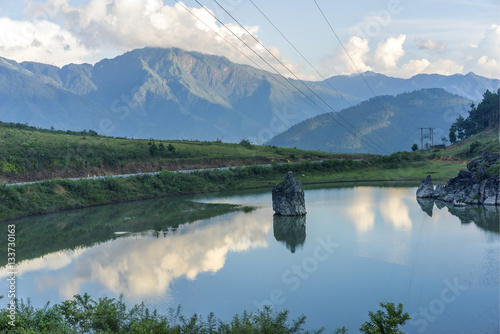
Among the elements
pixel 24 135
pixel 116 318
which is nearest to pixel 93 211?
pixel 24 135

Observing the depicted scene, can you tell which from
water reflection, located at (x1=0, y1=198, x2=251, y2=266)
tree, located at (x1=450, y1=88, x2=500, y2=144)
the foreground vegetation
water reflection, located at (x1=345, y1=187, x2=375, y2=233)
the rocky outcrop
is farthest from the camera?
tree, located at (x1=450, y1=88, x2=500, y2=144)

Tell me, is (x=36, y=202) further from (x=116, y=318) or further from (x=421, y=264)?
(x=421, y=264)

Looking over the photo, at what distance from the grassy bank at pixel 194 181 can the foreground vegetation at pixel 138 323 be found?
34232 mm

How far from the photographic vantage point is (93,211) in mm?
52094

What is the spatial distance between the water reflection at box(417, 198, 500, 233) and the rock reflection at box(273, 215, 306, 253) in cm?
1405

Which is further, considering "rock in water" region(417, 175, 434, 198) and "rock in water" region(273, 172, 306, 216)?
"rock in water" region(417, 175, 434, 198)

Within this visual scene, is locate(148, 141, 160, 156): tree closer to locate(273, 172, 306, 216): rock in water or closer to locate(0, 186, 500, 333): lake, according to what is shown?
locate(0, 186, 500, 333): lake

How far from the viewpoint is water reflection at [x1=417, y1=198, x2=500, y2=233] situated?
127ft

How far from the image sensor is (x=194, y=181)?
232 feet

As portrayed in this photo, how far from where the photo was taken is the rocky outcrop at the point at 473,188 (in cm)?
4838

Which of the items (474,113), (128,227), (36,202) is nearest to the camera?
(128,227)

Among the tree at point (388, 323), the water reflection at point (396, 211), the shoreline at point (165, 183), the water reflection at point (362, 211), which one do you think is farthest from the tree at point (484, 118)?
the tree at point (388, 323)

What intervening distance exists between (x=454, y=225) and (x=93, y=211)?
4025 cm

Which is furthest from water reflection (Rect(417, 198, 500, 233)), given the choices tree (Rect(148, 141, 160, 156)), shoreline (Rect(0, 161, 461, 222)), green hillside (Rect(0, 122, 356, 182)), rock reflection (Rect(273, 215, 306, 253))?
tree (Rect(148, 141, 160, 156))
